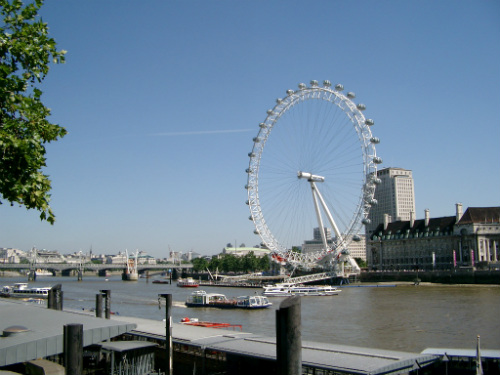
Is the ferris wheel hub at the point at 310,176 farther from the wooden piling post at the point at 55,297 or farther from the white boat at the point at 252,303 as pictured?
the wooden piling post at the point at 55,297

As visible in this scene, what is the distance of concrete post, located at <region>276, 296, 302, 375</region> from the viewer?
633 centimetres

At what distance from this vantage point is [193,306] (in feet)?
171

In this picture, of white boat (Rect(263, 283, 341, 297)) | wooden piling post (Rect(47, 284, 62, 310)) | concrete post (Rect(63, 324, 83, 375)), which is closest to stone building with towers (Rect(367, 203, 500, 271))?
white boat (Rect(263, 283, 341, 297))

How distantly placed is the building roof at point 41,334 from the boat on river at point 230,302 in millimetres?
34879

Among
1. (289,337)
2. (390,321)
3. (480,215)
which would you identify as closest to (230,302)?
(390,321)

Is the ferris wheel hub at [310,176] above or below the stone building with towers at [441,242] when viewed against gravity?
above

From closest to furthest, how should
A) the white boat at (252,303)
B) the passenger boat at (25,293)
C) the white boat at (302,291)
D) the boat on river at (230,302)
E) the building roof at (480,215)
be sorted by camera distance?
the white boat at (252,303) < the boat on river at (230,302) < the passenger boat at (25,293) < the white boat at (302,291) < the building roof at (480,215)

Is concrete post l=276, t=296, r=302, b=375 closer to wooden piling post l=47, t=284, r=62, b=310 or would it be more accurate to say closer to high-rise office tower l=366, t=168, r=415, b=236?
wooden piling post l=47, t=284, r=62, b=310

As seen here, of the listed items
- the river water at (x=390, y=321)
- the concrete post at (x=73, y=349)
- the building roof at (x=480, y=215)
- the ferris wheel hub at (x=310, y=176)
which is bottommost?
the river water at (x=390, y=321)

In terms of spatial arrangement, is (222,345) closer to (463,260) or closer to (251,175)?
(251,175)

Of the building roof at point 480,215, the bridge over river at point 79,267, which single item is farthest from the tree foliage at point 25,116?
the bridge over river at point 79,267

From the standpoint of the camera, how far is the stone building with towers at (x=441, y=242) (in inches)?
3413

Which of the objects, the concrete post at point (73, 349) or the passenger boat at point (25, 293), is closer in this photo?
the concrete post at point (73, 349)

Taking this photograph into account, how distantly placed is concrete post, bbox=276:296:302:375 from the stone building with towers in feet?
271
